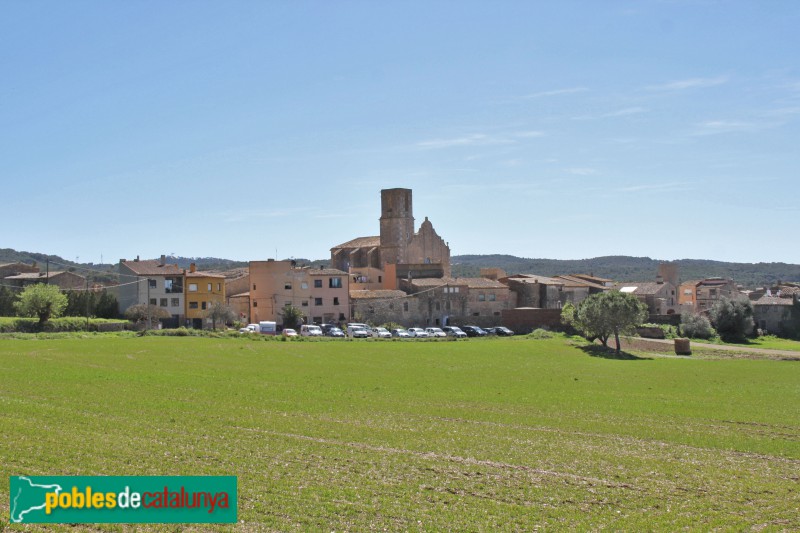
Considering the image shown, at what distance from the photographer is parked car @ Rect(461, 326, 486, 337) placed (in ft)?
282

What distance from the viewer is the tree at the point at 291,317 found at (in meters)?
89.1

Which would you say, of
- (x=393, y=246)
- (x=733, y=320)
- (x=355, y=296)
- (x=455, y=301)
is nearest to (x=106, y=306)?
(x=355, y=296)

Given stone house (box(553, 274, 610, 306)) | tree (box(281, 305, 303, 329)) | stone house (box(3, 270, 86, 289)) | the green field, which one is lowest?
the green field

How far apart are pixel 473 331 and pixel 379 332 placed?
10934 mm

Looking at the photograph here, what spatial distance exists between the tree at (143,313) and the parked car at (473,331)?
33.0 m

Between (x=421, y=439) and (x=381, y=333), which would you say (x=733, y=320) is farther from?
(x=421, y=439)

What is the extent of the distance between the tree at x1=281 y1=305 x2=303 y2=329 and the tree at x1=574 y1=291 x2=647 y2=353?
104 ft

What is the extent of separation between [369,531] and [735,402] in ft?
95.7

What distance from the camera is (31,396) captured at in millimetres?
32125

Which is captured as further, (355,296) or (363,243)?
(363,243)


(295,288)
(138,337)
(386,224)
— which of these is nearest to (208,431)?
(138,337)

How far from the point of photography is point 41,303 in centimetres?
7562

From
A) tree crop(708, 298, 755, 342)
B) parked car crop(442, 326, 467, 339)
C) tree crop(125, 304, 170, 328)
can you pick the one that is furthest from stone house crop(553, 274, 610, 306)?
tree crop(125, 304, 170, 328)

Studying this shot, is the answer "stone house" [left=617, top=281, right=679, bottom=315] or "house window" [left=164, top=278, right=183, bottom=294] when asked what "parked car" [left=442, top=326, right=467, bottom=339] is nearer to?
"house window" [left=164, top=278, right=183, bottom=294]
